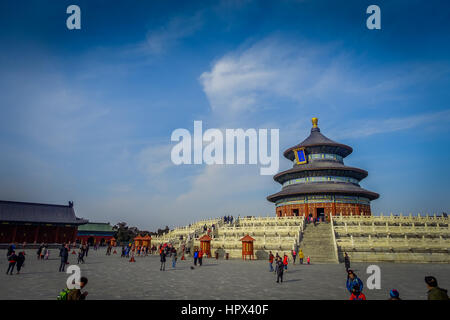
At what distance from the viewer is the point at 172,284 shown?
13117mm

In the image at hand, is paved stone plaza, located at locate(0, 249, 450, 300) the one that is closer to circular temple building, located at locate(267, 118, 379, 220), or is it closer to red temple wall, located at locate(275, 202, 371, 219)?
circular temple building, located at locate(267, 118, 379, 220)

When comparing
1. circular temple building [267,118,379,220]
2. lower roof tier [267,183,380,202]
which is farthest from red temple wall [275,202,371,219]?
lower roof tier [267,183,380,202]

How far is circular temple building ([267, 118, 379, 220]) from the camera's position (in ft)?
137

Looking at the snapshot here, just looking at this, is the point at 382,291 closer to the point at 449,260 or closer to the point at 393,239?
the point at 393,239

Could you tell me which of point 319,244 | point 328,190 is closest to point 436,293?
point 319,244

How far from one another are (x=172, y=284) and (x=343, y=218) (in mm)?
24346

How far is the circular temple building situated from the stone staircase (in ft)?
28.4

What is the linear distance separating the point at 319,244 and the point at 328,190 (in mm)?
16285

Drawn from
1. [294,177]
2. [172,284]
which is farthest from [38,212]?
[172,284]

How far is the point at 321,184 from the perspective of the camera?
43.5m

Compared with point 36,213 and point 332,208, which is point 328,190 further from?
point 36,213
